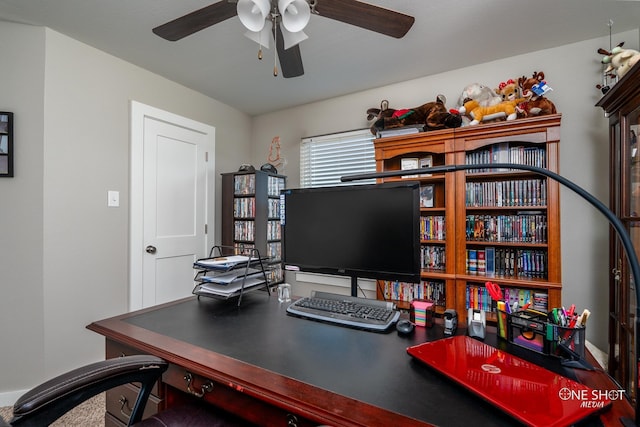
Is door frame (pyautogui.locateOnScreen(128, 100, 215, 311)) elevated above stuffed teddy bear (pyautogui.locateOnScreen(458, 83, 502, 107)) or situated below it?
below

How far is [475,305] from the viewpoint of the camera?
225cm

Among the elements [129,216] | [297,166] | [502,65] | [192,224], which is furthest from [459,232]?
[129,216]

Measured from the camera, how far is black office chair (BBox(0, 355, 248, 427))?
0.75 meters

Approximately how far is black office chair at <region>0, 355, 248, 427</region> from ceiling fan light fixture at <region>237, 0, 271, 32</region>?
135cm

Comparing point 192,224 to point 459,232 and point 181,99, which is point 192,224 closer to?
point 181,99

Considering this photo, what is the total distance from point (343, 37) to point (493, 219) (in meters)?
1.72

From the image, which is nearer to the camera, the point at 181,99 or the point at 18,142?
the point at 18,142

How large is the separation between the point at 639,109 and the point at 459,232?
1.13 meters

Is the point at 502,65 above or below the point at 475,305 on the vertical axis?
above

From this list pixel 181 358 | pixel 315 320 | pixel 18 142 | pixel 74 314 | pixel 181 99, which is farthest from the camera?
pixel 181 99

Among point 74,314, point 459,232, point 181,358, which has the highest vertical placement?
point 459,232

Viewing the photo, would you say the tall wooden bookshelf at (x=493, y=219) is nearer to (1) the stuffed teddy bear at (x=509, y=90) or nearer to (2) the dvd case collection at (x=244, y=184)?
(1) the stuffed teddy bear at (x=509, y=90)

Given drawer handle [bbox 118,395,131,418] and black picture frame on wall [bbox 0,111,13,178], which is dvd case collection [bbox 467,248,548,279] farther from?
black picture frame on wall [bbox 0,111,13,178]

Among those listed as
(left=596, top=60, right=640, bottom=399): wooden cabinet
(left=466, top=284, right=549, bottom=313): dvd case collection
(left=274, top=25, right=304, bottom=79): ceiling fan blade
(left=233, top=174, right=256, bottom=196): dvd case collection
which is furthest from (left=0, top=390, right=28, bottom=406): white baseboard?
(left=596, top=60, right=640, bottom=399): wooden cabinet
